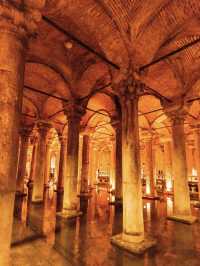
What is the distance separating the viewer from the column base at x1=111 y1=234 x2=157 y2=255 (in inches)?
173

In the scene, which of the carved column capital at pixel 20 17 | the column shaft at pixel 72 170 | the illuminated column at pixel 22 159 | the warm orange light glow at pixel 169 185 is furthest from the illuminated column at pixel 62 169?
the carved column capital at pixel 20 17

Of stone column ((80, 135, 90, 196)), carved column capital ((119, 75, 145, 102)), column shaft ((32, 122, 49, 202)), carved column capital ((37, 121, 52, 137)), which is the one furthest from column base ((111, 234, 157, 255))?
stone column ((80, 135, 90, 196))

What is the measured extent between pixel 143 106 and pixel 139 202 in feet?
28.8

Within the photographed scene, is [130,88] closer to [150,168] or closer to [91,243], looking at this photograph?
[91,243]

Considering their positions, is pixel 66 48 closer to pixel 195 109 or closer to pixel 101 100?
pixel 101 100

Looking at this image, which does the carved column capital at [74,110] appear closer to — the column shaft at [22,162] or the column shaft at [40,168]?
the column shaft at [40,168]

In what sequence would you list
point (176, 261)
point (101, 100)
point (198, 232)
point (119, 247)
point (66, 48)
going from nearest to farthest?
point (176, 261), point (119, 247), point (198, 232), point (66, 48), point (101, 100)

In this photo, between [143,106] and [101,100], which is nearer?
[101,100]

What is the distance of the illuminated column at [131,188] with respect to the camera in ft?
15.5

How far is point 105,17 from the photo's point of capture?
17.3 ft

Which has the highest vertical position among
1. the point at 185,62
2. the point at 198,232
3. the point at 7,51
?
the point at 185,62

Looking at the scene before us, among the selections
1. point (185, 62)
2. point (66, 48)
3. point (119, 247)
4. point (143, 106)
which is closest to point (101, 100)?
point (143, 106)

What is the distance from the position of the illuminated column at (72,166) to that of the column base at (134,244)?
2999 mm

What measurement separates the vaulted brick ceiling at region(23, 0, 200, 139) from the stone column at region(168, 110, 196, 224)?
3.78 feet
